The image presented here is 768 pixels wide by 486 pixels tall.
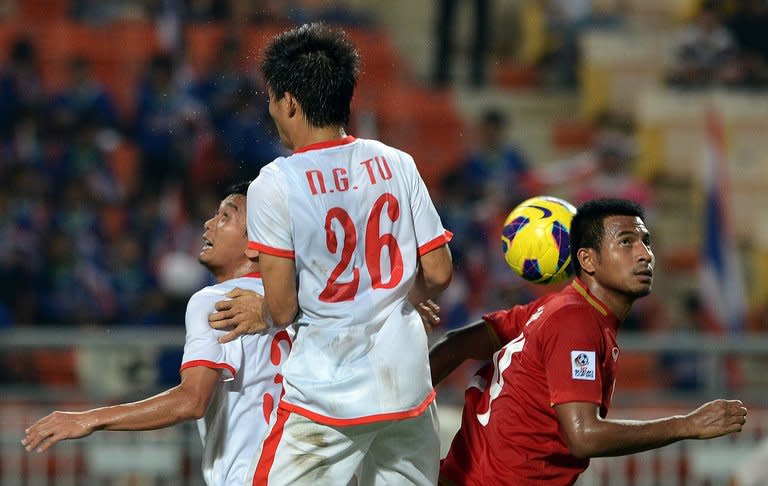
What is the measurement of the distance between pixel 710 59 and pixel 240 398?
403 inches

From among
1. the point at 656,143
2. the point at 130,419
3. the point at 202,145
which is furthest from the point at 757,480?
the point at 656,143

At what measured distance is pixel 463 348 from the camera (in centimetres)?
498

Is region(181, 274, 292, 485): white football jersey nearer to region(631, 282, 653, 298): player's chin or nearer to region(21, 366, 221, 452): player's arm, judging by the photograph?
region(21, 366, 221, 452): player's arm

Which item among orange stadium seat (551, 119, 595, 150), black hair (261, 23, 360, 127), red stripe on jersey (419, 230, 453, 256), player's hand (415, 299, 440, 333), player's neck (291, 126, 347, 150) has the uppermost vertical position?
black hair (261, 23, 360, 127)

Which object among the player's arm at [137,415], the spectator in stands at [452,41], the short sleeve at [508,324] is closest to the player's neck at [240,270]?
the player's arm at [137,415]

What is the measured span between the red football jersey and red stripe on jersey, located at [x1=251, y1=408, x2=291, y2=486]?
72cm

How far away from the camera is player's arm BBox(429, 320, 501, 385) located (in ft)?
16.3

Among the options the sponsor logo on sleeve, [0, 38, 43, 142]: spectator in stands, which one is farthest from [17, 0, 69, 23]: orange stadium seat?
the sponsor logo on sleeve

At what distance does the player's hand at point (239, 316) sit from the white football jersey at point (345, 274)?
0.17 m

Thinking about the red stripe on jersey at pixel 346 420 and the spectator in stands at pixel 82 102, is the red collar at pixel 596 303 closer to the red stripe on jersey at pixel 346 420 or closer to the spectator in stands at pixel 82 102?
the red stripe on jersey at pixel 346 420

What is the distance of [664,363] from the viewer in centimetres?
1048

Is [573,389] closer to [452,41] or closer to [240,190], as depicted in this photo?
[240,190]

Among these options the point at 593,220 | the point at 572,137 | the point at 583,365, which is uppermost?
the point at 593,220

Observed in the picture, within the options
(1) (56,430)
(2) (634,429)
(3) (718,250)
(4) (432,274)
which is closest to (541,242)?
(4) (432,274)
